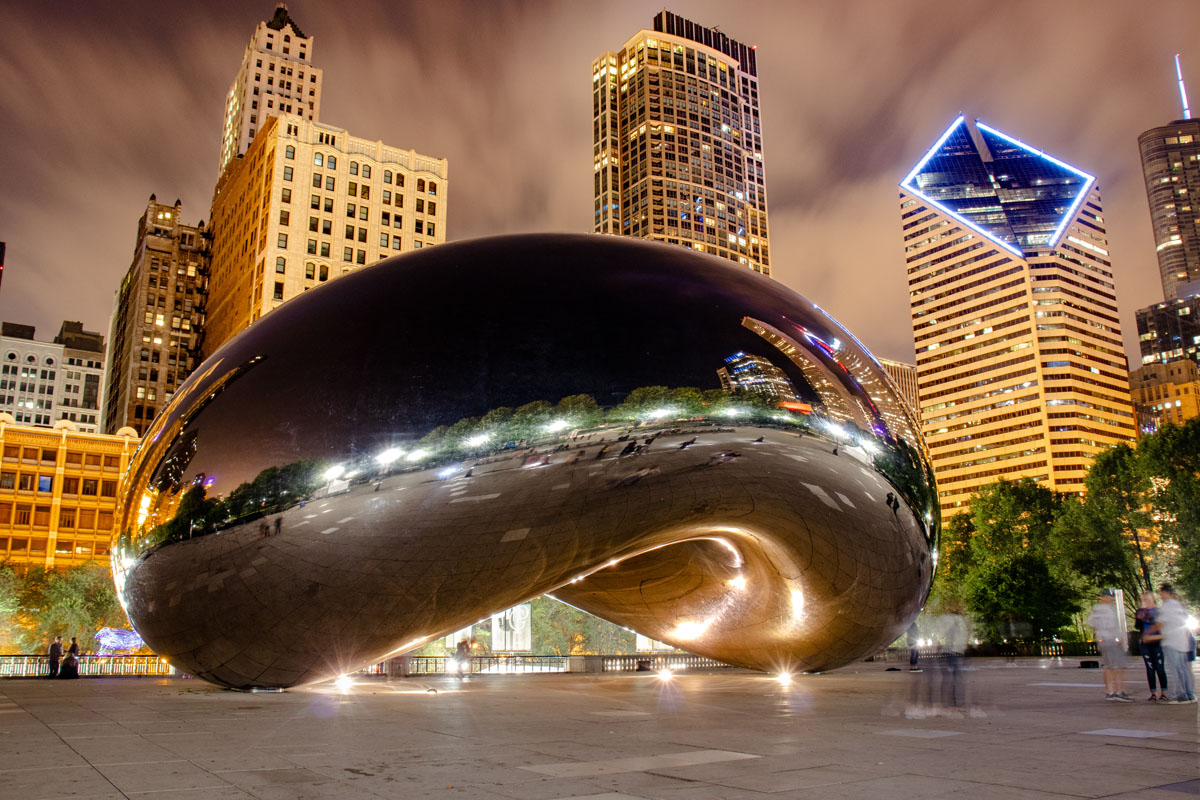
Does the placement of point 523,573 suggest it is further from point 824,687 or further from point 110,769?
point 824,687

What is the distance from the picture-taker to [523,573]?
624cm

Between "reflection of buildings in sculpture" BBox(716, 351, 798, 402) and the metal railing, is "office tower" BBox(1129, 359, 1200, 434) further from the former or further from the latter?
"reflection of buildings in sculpture" BBox(716, 351, 798, 402)

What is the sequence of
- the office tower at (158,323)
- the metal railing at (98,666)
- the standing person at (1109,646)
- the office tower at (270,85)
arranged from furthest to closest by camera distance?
1. the office tower at (270,85)
2. the office tower at (158,323)
3. the metal railing at (98,666)
4. the standing person at (1109,646)

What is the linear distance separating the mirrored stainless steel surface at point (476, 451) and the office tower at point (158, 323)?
117 metres

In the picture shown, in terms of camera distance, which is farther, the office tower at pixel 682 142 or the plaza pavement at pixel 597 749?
the office tower at pixel 682 142

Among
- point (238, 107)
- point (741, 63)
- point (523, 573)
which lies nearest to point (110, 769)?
point (523, 573)

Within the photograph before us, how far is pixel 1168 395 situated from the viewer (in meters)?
191

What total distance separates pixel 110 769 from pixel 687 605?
595 cm

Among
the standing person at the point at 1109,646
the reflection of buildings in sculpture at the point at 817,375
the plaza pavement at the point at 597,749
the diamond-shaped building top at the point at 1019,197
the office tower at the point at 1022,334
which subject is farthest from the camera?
the diamond-shaped building top at the point at 1019,197

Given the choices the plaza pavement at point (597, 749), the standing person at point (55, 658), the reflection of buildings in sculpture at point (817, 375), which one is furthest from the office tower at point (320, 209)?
the reflection of buildings in sculpture at point (817, 375)

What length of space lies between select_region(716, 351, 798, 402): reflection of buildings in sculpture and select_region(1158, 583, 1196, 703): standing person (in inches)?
255

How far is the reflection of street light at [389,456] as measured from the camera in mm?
5676

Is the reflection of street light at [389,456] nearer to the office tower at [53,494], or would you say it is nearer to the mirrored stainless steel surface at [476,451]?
the mirrored stainless steel surface at [476,451]

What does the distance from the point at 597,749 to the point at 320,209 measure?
8720cm
